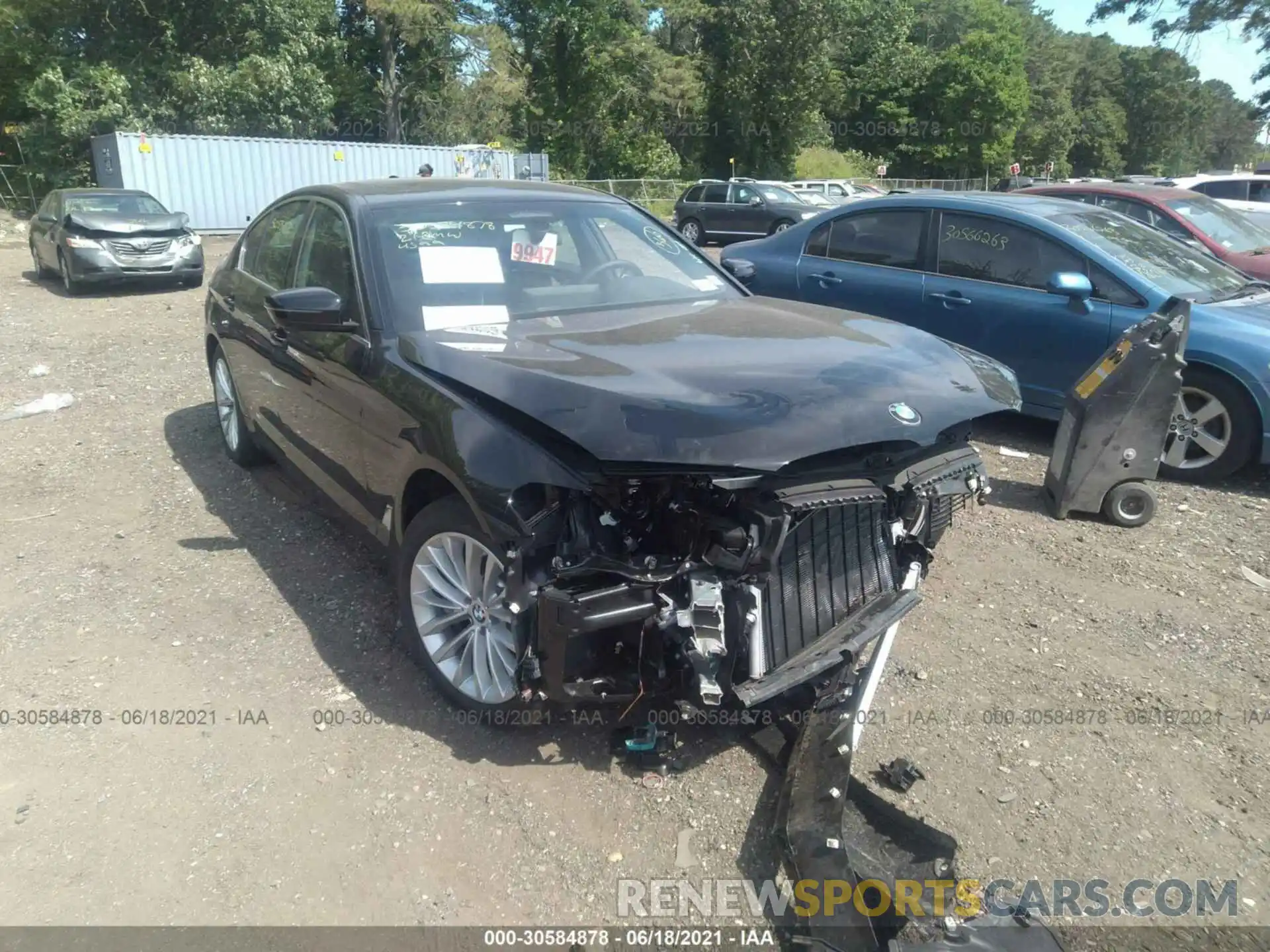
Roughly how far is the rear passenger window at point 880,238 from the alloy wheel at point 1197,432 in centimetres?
212

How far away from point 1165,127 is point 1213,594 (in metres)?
95.2

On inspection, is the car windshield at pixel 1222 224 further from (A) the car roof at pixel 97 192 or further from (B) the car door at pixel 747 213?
(A) the car roof at pixel 97 192

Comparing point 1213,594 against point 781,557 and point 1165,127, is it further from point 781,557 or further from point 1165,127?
point 1165,127

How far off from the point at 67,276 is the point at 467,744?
1349 centimetres

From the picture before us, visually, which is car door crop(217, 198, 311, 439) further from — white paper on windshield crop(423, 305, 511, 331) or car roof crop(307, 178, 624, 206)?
white paper on windshield crop(423, 305, 511, 331)

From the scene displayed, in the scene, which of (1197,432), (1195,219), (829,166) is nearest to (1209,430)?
(1197,432)

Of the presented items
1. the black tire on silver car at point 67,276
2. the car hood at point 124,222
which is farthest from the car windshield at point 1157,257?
A: the black tire on silver car at point 67,276

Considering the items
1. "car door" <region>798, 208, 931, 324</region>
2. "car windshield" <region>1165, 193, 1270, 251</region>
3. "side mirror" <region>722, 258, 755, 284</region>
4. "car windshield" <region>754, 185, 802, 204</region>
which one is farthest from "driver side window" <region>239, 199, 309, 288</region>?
"car windshield" <region>754, 185, 802, 204</region>

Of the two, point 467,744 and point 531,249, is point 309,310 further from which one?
point 467,744

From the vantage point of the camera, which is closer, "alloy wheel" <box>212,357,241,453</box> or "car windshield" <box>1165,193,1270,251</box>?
"alloy wheel" <box>212,357,241,453</box>

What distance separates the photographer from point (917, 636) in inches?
162

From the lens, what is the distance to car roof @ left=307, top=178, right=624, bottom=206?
4301mm

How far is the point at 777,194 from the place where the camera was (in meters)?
21.4

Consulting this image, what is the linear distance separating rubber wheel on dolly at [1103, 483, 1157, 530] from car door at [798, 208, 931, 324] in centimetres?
222
